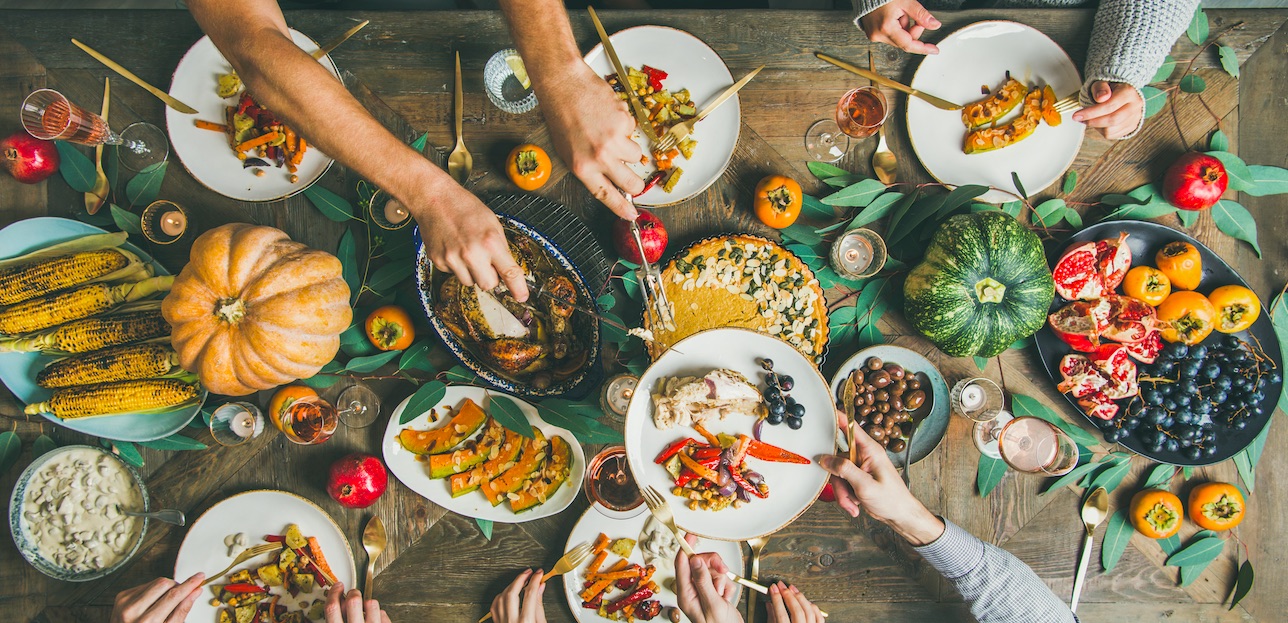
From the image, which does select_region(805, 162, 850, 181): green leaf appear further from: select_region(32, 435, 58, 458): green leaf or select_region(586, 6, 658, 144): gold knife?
select_region(32, 435, 58, 458): green leaf

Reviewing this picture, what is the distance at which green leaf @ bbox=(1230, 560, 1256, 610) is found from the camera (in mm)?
2031

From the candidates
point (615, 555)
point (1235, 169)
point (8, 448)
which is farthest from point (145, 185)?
point (1235, 169)

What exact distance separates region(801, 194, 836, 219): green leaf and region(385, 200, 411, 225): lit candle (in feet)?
3.89

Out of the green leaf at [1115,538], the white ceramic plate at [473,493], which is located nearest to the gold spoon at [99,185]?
the white ceramic plate at [473,493]

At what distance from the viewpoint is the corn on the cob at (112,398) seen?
190 cm

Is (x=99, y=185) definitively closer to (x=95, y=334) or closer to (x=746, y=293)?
(x=95, y=334)

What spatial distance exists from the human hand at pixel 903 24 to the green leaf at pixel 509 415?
151 centimetres

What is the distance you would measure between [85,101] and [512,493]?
1.78m

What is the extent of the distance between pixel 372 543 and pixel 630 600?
799mm

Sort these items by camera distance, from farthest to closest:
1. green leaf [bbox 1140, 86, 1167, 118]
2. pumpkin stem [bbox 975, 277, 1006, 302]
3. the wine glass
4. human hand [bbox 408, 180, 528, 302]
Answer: green leaf [bbox 1140, 86, 1167, 118] < the wine glass < pumpkin stem [bbox 975, 277, 1006, 302] < human hand [bbox 408, 180, 528, 302]

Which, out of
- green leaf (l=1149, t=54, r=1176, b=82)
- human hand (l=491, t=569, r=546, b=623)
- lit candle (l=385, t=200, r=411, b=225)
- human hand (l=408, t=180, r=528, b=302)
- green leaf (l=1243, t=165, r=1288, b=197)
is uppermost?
human hand (l=408, t=180, r=528, b=302)

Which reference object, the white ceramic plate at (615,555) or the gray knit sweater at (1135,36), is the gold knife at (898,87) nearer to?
the gray knit sweater at (1135,36)

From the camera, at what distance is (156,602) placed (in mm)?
1904

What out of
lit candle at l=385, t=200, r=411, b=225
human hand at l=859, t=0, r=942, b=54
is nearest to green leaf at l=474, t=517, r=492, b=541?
→ lit candle at l=385, t=200, r=411, b=225
